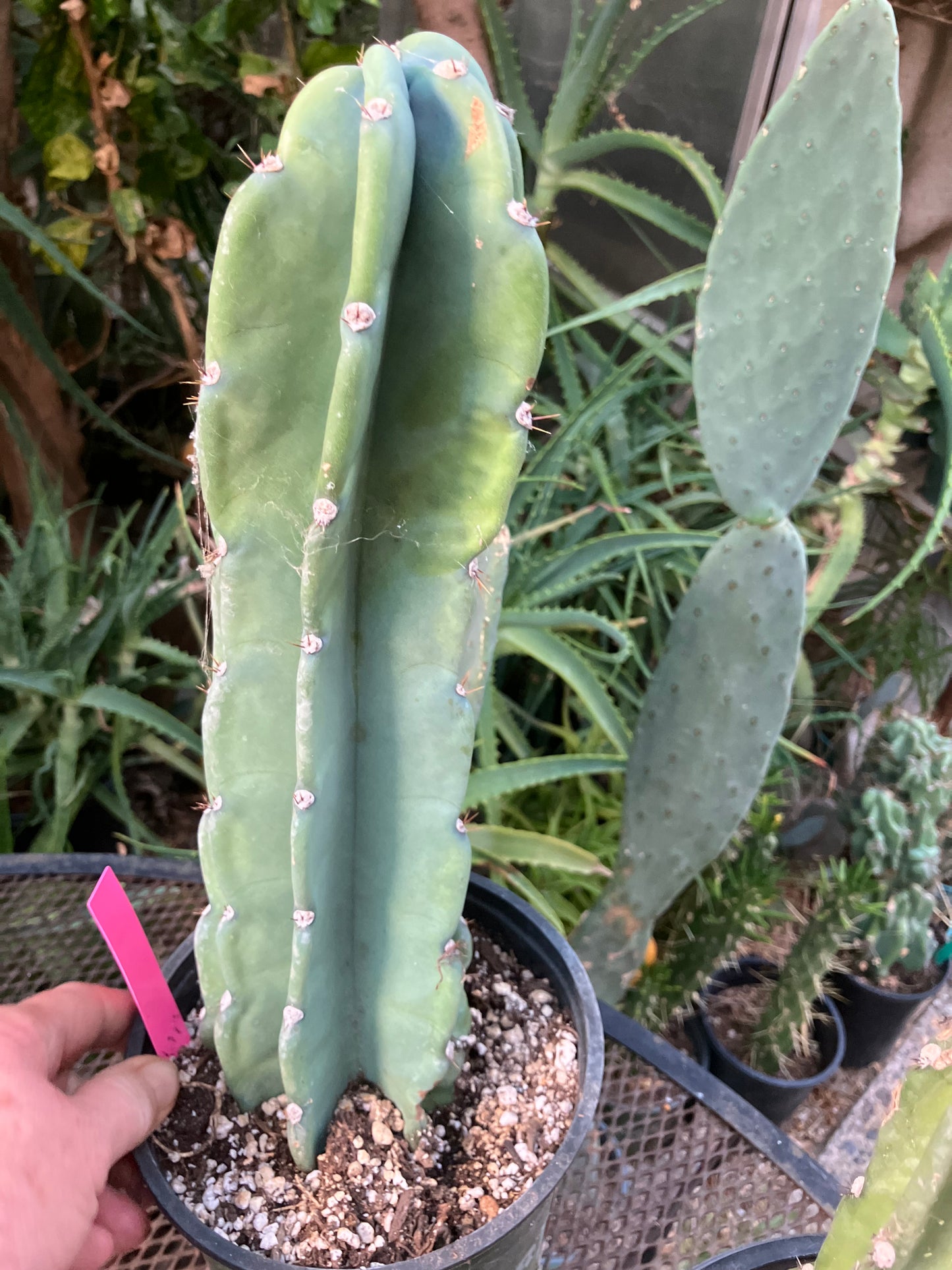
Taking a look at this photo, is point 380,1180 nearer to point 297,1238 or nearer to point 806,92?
point 297,1238

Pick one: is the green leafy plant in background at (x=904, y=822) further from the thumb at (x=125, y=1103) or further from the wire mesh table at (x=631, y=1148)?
the thumb at (x=125, y=1103)

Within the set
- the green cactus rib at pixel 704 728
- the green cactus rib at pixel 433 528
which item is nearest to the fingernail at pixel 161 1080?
the green cactus rib at pixel 433 528

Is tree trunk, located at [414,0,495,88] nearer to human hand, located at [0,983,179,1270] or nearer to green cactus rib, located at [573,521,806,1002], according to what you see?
green cactus rib, located at [573,521,806,1002]

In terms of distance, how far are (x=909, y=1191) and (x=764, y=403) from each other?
2.05 ft

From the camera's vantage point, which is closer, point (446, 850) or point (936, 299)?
point (446, 850)

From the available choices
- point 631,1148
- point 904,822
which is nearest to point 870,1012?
point 904,822

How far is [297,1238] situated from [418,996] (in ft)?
0.51

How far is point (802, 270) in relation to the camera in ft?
2.35

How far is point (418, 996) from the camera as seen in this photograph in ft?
1.68

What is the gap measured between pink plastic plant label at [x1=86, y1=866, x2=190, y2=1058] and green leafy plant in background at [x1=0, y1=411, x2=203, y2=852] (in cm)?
32

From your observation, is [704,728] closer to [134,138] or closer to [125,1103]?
[125,1103]

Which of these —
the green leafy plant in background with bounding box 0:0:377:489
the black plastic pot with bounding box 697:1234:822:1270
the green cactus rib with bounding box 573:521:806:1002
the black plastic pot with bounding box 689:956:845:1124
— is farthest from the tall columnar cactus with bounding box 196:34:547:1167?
the black plastic pot with bounding box 689:956:845:1124

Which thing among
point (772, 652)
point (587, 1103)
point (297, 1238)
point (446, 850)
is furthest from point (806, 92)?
point (297, 1238)

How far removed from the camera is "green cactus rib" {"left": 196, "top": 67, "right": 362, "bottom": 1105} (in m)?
0.34
